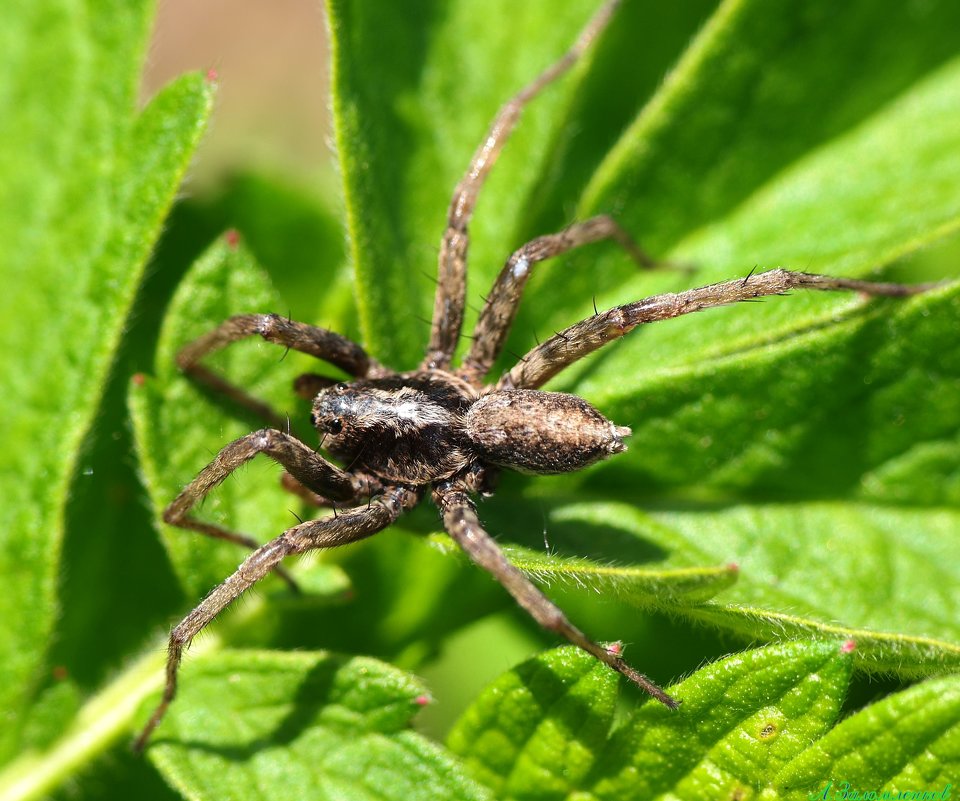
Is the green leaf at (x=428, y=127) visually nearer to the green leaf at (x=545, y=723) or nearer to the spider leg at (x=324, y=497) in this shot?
the spider leg at (x=324, y=497)

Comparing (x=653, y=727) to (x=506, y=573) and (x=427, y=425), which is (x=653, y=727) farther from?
(x=427, y=425)

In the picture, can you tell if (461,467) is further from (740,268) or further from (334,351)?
(740,268)

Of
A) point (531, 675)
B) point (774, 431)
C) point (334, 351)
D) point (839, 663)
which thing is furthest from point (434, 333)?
Result: point (839, 663)

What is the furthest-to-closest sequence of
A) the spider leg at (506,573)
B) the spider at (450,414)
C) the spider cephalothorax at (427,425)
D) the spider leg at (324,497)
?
the spider leg at (324,497), the spider cephalothorax at (427,425), the spider at (450,414), the spider leg at (506,573)

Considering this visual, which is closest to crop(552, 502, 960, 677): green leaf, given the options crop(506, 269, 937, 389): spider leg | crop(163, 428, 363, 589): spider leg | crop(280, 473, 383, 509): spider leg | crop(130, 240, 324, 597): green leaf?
crop(506, 269, 937, 389): spider leg

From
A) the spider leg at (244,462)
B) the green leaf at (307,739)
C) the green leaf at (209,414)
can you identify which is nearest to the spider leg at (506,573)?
the green leaf at (307,739)

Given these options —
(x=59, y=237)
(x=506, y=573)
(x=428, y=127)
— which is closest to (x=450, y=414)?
(x=506, y=573)
